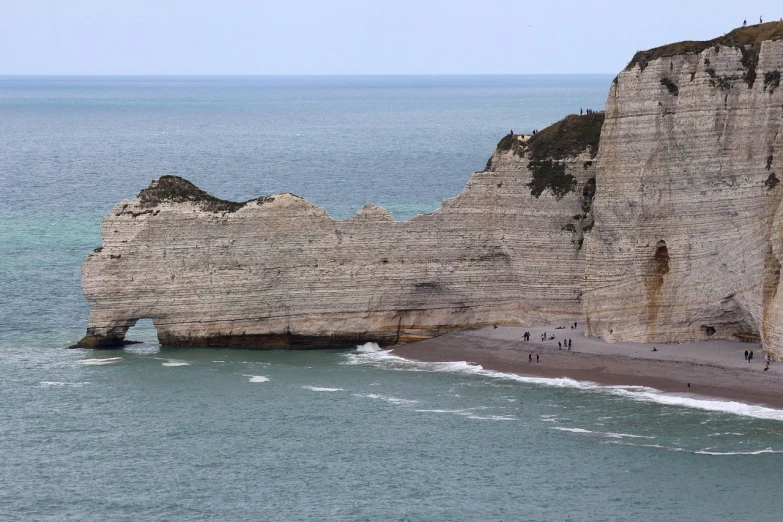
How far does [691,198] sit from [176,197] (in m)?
27.3

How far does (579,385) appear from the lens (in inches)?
2842

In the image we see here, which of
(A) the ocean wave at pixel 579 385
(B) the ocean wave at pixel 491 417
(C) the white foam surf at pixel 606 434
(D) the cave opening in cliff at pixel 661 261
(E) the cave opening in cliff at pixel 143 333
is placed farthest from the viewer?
(E) the cave opening in cliff at pixel 143 333

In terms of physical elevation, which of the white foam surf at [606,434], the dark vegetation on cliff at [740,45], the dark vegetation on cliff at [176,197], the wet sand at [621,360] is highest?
the dark vegetation on cliff at [740,45]

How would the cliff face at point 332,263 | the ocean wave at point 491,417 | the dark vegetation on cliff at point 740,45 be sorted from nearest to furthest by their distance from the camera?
the ocean wave at point 491,417 < the dark vegetation on cliff at point 740,45 < the cliff face at point 332,263

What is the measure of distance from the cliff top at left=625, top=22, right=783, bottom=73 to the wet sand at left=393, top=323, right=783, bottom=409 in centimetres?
1436

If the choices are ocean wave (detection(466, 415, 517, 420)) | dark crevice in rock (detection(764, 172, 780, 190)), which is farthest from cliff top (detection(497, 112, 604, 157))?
ocean wave (detection(466, 415, 517, 420))

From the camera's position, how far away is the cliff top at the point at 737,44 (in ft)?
240

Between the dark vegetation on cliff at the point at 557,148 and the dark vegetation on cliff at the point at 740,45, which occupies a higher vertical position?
the dark vegetation on cliff at the point at 740,45

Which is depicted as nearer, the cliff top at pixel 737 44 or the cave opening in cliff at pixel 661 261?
the cliff top at pixel 737 44

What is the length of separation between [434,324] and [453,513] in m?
27.3

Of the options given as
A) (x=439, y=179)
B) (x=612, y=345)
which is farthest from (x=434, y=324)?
(x=439, y=179)

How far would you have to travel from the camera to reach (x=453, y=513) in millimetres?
54688

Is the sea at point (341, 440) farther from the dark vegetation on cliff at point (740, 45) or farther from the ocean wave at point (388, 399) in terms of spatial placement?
the dark vegetation on cliff at point (740, 45)

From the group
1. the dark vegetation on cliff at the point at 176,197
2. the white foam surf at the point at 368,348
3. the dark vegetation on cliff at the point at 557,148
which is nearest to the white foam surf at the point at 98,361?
the dark vegetation on cliff at the point at 176,197
